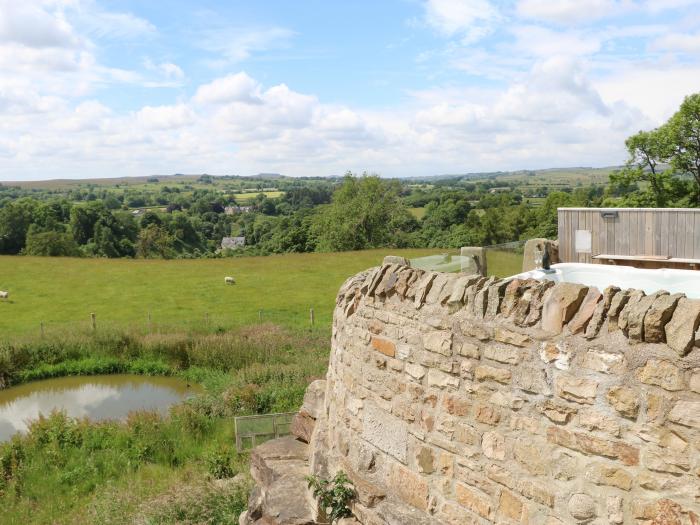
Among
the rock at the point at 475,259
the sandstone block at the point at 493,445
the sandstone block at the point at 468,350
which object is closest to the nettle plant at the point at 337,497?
the sandstone block at the point at 493,445

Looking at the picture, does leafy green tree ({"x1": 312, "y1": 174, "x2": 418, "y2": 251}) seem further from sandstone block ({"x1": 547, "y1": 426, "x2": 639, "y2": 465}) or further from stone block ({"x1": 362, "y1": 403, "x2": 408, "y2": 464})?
sandstone block ({"x1": 547, "y1": 426, "x2": 639, "y2": 465})

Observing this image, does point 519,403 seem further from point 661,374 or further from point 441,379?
point 661,374

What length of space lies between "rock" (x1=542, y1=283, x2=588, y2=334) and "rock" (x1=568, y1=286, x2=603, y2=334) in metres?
0.03

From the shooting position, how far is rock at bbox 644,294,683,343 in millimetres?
3590

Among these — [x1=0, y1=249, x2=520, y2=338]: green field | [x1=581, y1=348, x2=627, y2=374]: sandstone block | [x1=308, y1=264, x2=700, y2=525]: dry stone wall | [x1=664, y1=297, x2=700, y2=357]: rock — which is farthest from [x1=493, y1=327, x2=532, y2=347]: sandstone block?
[x1=0, y1=249, x2=520, y2=338]: green field

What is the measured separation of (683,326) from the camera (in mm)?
3500

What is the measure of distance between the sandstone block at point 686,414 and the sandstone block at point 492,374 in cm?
120

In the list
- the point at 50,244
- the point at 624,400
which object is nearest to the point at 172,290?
the point at 50,244

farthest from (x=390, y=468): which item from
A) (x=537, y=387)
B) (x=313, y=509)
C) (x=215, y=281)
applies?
(x=215, y=281)

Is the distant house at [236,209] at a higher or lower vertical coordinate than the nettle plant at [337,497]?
higher

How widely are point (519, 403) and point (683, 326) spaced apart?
4.47 ft

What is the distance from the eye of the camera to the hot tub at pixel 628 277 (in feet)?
30.2

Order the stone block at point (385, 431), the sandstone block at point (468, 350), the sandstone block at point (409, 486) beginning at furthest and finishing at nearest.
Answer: the stone block at point (385, 431) → the sandstone block at point (409, 486) → the sandstone block at point (468, 350)

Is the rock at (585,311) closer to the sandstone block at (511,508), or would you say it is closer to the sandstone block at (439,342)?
the sandstone block at (439,342)
